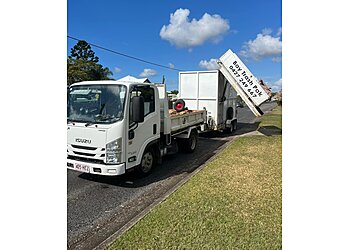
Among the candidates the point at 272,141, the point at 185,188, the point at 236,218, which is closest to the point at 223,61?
the point at 272,141

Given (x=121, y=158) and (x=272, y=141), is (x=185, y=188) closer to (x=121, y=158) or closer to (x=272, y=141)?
(x=121, y=158)

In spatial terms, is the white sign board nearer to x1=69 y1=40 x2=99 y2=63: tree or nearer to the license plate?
the license plate

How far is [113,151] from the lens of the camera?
376 centimetres

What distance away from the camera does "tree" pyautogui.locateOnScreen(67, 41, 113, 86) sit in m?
22.8

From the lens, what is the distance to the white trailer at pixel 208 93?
8766 mm

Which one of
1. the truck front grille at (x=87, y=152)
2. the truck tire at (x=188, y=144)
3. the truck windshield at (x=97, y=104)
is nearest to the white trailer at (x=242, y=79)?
the truck tire at (x=188, y=144)

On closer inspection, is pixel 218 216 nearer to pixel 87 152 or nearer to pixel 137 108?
pixel 137 108

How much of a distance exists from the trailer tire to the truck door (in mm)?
212

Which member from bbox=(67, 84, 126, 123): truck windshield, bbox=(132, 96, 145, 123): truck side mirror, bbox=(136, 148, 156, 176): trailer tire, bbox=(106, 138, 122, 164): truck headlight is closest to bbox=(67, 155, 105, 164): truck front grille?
bbox=(106, 138, 122, 164): truck headlight

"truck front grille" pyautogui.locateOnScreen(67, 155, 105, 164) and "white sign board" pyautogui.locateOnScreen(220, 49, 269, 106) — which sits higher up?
"white sign board" pyautogui.locateOnScreen(220, 49, 269, 106)

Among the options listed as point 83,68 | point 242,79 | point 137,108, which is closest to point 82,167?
point 137,108

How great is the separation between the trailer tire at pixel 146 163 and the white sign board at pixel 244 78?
5.09m
